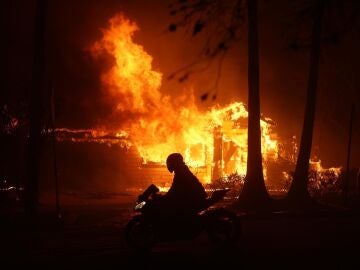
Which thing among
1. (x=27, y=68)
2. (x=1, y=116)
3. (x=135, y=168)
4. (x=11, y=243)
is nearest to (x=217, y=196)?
(x=11, y=243)

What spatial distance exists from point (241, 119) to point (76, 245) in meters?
20.7

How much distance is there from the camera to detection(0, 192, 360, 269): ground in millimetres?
9523

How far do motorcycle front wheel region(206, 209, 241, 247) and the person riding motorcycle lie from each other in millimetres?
463

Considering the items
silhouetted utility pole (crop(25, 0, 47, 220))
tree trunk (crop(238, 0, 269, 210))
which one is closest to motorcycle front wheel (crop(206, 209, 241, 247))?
silhouetted utility pole (crop(25, 0, 47, 220))

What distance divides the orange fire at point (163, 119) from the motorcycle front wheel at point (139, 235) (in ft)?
58.8

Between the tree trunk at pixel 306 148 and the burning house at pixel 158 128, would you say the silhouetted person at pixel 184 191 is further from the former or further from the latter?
the burning house at pixel 158 128

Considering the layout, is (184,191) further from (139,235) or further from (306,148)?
(306,148)

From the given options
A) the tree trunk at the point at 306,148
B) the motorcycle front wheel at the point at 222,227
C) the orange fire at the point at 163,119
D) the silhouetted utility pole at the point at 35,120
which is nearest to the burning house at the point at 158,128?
the orange fire at the point at 163,119

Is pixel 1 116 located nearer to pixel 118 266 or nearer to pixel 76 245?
pixel 76 245

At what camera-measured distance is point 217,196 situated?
11.7 metres

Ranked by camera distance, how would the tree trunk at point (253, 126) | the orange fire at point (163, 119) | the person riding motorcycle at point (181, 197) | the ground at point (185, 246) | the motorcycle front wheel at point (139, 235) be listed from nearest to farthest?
the ground at point (185, 246)
the motorcycle front wheel at point (139, 235)
the person riding motorcycle at point (181, 197)
the tree trunk at point (253, 126)
the orange fire at point (163, 119)

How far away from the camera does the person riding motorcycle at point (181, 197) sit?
11102 mm

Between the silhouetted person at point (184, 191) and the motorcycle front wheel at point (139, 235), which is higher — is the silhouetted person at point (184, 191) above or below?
above

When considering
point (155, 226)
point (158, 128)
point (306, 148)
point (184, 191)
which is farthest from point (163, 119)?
point (155, 226)
